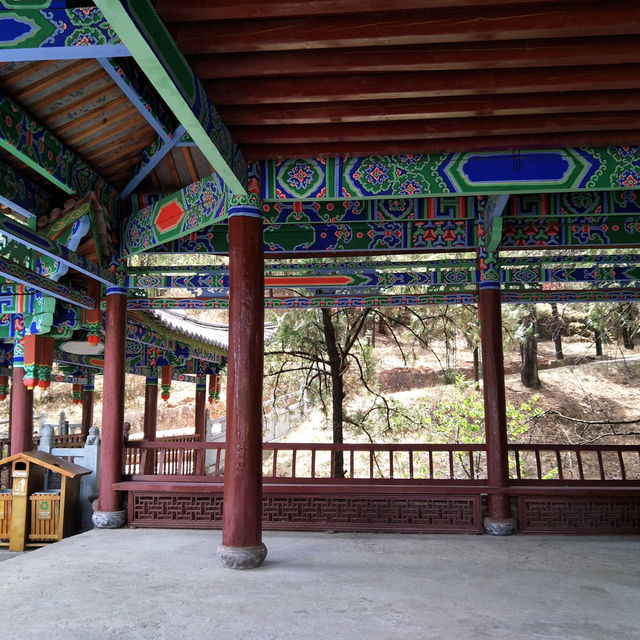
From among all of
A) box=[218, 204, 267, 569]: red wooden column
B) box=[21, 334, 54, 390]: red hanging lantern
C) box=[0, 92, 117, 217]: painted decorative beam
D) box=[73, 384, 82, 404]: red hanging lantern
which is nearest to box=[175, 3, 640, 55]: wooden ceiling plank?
box=[218, 204, 267, 569]: red wooden column

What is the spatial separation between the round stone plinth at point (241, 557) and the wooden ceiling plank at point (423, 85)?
10.9 ft

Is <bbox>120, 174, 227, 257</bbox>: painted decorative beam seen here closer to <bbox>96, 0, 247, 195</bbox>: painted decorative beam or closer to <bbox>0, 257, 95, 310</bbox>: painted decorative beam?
<bbox>96, 0, 247, 195</bbox>: painted decorative beam

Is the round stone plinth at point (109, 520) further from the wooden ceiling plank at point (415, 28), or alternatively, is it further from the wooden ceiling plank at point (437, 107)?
Result: the wooden ceiling plank at point (415, 28)

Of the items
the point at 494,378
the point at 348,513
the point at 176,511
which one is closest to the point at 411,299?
the point at 494,378

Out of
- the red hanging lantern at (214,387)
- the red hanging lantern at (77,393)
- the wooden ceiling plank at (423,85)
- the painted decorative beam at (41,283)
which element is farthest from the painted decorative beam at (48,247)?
the red hanging lantern at (214,387)

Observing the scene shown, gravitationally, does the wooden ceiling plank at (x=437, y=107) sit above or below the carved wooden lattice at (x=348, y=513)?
above

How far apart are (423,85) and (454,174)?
4.13 feet

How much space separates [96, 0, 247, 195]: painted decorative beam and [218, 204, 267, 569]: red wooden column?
0.52 m

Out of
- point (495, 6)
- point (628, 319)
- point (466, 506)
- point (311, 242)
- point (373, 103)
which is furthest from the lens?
point (628, 319)

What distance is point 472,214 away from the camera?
271 inches

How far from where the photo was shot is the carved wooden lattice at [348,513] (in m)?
6.56

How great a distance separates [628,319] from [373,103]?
9.88 m

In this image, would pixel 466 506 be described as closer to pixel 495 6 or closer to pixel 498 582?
pixel 498 582

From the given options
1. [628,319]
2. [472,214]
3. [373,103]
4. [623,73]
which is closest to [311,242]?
[472,214]
